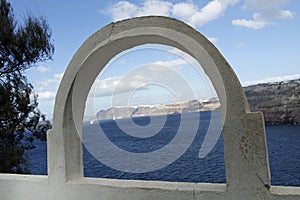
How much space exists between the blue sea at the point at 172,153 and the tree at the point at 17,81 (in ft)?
1.82

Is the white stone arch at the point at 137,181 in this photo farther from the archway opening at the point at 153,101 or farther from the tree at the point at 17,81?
the tree at the point at 17,81

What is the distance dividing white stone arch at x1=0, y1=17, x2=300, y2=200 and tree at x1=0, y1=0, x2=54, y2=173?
5.82 m


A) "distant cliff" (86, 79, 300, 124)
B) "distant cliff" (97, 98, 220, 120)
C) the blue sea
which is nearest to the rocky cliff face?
"distant cliff" (86, 79, 300, 124)

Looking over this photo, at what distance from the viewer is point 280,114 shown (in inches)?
483

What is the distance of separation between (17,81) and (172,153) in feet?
21.6

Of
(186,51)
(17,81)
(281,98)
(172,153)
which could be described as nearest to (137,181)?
(172,153)

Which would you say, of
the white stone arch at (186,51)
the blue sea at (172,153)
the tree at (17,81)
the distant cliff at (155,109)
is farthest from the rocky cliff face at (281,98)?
the white stone arch at (186,51)

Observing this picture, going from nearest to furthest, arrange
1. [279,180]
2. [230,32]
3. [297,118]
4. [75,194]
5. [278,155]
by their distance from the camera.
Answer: [75,194] < [279,180] < [230,32] < [297,118] < [278,155]

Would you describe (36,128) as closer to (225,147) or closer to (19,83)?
(19,83)

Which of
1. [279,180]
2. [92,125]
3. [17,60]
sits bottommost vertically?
[279,180]

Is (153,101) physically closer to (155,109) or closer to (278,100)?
(155,109)

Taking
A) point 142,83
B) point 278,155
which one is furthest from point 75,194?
point 278,155

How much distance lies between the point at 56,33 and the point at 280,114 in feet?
33.5

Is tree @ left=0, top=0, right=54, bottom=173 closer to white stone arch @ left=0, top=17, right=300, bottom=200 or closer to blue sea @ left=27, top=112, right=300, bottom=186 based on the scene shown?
blue sea @ left=27, top=112, right=300, bottom=186
